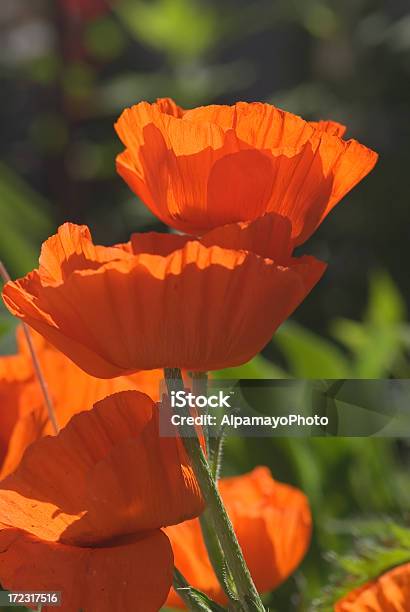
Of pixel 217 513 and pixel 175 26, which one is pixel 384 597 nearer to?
pixel 217 513

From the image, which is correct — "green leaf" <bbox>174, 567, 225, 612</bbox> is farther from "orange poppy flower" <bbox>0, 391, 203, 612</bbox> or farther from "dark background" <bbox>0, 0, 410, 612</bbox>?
"dark background" <bbox>0, 0, 410, 612</bbox>

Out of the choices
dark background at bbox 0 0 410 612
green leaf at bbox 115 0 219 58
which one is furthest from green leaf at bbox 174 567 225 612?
green leaf at bbox 115 0 219 58

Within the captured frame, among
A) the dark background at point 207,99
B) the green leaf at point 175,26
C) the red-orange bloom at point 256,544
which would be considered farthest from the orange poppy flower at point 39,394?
the green leaf at point 175,26

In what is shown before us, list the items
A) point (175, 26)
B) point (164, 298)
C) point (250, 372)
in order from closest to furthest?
point (164, 298) → point (250, 372) → point (175, 26)

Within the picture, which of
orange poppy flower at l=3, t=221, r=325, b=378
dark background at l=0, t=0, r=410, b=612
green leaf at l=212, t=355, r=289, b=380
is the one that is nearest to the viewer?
orange poppy flower at l=3, t=221, r=325, b=378

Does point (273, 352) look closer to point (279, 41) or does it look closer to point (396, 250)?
point (396, 250)

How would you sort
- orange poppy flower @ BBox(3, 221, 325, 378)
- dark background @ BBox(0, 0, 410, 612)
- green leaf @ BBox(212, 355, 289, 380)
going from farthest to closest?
dark background @ BBox(0, 0, 410, 612), green leaf @ BBox(212, 355, 289, 380), orange poppy flower @ BBox(3, 221, 325, 378)

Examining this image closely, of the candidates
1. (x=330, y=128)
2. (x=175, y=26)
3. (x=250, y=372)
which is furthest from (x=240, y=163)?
(x=175, y=26)

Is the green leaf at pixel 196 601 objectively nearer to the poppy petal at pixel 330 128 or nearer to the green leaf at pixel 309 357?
the poppy petal at pixel 330 128
